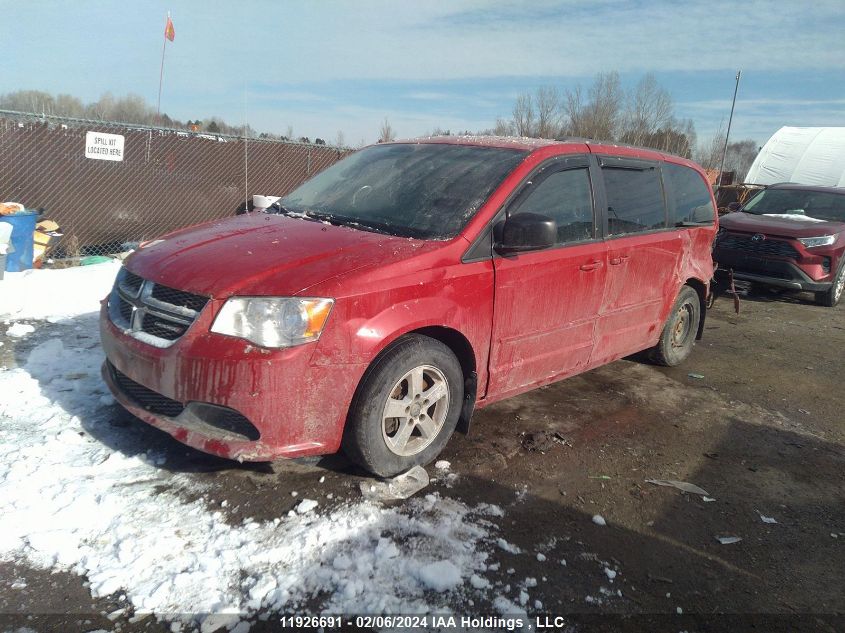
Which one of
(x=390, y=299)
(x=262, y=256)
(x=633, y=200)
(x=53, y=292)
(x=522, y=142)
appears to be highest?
(x=522, y=142)

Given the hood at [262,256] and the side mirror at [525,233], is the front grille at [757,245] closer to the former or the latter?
the side mirror at [525,233]

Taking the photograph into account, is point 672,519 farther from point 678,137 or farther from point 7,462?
point 678,137

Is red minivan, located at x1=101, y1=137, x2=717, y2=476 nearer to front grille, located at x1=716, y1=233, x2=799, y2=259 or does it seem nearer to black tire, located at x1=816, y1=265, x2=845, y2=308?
front grille, located at x1=716, y1=233, x2=799, y2=259

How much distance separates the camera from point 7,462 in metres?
3.10

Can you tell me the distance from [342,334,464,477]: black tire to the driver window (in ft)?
3.58

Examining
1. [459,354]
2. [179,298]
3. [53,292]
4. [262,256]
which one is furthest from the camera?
[53,292]

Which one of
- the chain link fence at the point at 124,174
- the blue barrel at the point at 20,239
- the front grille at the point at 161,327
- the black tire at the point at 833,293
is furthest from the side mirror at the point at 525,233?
the black tire at the point at 833,293

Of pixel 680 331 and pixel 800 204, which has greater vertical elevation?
pixel 800 204

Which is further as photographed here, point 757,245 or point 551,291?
point 757,245

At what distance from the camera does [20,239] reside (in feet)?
23.7

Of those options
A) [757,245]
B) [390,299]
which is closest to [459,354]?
Result: [390,299]

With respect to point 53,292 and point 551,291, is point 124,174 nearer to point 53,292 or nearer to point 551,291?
point 53,292

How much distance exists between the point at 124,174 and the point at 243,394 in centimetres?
818

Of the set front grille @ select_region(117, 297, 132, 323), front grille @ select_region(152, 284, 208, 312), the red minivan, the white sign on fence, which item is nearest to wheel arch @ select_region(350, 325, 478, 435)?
the red minivan
